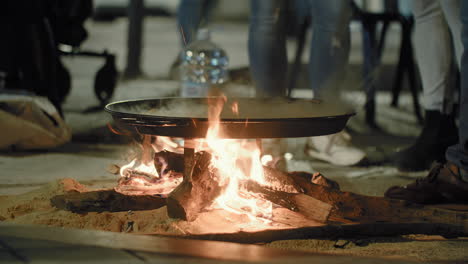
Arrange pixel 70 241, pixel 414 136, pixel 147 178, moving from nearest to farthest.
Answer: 1. pixel 70 241
2. pixel 147 178
3. pixel 414 136

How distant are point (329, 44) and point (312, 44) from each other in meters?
0.11

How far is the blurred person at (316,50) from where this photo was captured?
301 cm

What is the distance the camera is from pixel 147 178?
2188 mm

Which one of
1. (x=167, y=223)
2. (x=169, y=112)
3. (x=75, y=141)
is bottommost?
(x=75, y=141)

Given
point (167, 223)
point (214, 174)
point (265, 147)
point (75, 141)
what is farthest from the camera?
point (75, 141)

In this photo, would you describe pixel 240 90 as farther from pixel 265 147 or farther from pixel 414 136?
pixel 265 147

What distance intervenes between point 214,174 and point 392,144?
2.08 meters

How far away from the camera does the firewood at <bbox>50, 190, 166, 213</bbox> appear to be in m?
1.96

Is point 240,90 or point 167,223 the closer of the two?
point 167,223

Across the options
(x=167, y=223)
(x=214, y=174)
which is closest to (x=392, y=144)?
(x=214, y=174)

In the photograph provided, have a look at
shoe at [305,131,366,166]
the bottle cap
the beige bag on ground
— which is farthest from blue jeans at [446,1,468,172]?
the bottle cap

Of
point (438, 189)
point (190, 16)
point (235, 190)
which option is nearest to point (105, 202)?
point (235, 190)

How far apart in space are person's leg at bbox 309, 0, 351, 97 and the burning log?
4.29 ft

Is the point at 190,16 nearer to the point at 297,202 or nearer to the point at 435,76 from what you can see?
the point at 435,76
